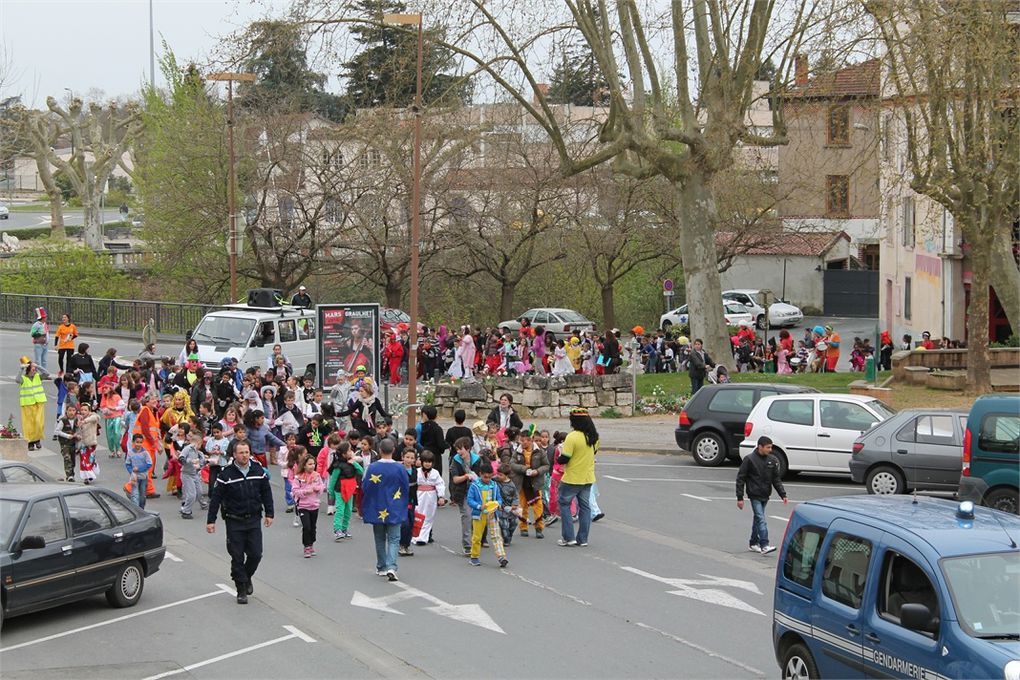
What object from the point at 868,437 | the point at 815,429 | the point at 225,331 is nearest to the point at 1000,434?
the point at 868,437

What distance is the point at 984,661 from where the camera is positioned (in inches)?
291

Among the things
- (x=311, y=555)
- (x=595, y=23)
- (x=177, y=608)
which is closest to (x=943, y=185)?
(x=595, y=23)

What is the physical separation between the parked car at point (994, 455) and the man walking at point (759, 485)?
2.62 metres

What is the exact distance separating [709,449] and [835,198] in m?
41.2

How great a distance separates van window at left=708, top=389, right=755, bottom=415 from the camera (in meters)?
22.3

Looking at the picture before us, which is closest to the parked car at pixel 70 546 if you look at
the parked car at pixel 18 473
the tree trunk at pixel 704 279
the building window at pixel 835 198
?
the parked car at pixel 18 473

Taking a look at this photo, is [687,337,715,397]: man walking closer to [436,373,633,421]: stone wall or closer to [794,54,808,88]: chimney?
[436,373,633,421]: stone wall

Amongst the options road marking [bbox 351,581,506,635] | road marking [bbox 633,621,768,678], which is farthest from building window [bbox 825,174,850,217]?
road marking [bbox 633,621,768,678]

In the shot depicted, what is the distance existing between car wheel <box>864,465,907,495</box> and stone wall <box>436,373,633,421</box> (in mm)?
10606

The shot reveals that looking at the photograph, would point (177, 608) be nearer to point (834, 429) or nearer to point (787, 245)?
point (834, 429)

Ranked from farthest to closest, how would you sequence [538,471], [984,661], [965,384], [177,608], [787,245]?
[787,245]
[965,384]
[538,471]
[177,608]
[984,661]

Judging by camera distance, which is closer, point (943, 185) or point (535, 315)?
point (943, 185)

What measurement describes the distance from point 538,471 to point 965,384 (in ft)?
48.2

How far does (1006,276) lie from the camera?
28.7m
